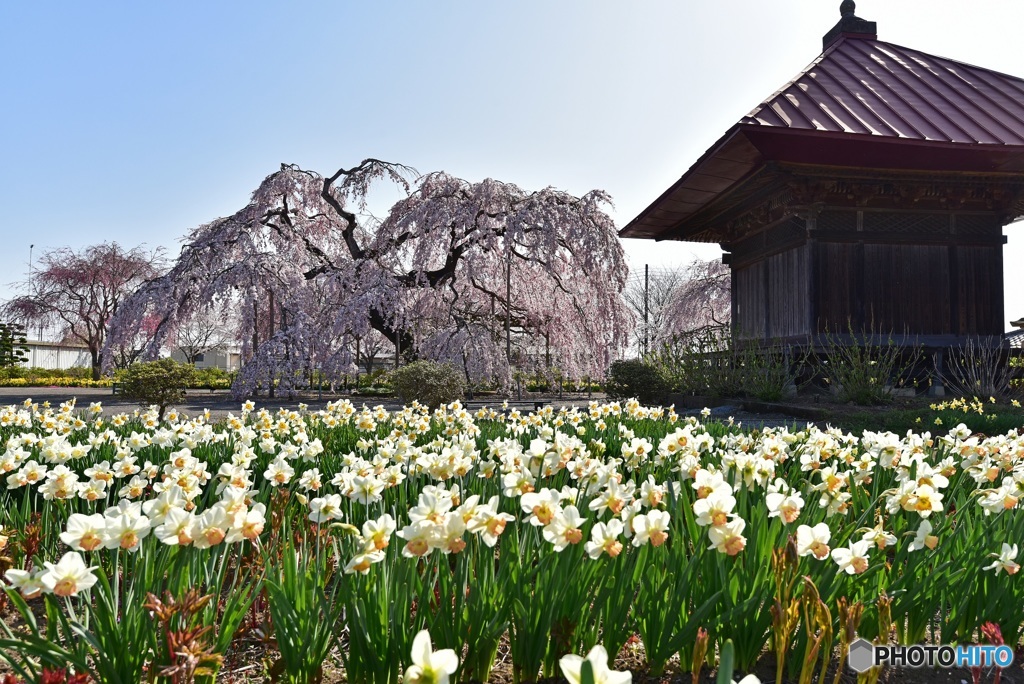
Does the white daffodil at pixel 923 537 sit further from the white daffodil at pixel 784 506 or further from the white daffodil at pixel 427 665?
the white daffodil at pixel 427 665

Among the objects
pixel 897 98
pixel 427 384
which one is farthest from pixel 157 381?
pixel 897 98

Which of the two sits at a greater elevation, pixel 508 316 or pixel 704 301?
pixel 704 301

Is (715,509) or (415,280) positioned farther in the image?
(415,280)

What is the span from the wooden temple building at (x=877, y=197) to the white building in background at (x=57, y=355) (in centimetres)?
3606

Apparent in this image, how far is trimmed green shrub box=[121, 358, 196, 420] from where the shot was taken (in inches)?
440

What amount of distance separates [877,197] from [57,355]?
41353 mm

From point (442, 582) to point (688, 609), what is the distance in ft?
1.98

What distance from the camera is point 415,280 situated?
16.9m

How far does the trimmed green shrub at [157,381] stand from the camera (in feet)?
36.7

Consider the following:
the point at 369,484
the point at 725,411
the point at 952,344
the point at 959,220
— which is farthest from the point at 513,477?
the point at 959,220

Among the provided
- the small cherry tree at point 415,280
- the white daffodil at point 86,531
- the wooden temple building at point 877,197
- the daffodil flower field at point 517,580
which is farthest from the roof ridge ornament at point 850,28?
the white daffodil at point 86,531

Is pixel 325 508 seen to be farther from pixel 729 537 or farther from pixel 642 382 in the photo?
pixel 642 382

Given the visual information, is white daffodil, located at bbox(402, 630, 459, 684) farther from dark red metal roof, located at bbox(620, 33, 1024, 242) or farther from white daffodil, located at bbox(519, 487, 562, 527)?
dark red metal roof, located at bbox(620, 33, 1024, 242)
